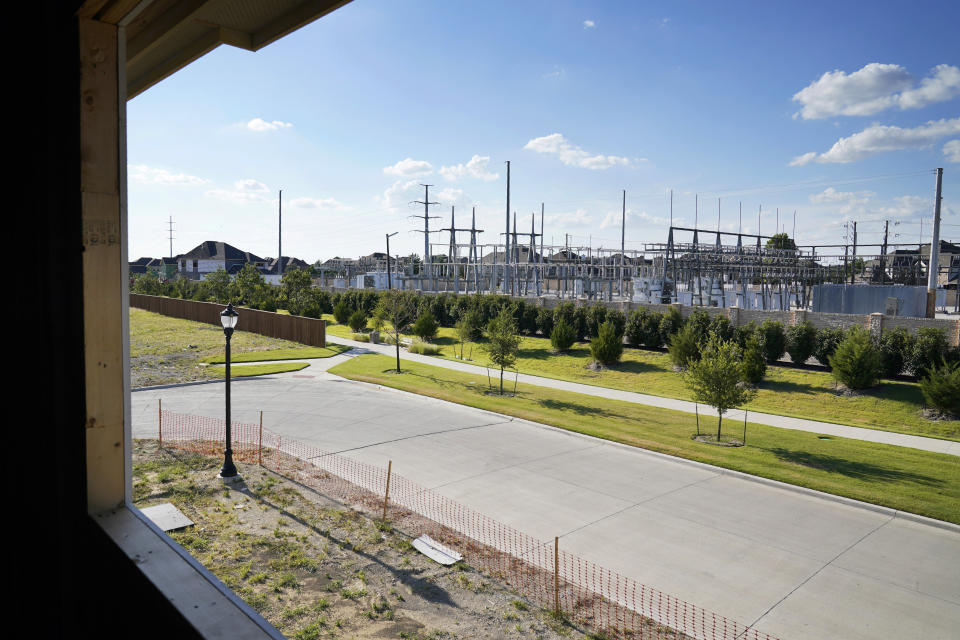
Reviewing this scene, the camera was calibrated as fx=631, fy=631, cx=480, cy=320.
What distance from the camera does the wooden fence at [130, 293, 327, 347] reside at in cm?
3872

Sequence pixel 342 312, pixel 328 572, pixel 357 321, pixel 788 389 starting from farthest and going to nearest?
1. pixel 342 312
2. pixel 357 321
3. pixel 788 389
4. pixel 328 572

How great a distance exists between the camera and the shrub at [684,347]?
28719mm

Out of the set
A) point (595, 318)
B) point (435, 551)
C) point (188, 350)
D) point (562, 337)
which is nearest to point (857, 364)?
point (595, 318)

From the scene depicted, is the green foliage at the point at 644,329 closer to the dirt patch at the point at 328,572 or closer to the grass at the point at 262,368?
the grass at the point at 262,368

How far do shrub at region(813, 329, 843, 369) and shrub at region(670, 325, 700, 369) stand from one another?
5003 millimetres

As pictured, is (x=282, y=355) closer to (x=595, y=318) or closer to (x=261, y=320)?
(x=261, y=320)

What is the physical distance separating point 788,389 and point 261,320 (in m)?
33.0

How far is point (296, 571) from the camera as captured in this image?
29.1ft

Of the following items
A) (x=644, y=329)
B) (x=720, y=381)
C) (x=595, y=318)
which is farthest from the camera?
(x=595, y=318)

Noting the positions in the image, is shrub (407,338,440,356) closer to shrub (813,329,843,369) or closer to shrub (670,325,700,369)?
shrub (670,325,700,369)

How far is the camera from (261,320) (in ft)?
143

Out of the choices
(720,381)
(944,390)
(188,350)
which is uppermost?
(720,381)

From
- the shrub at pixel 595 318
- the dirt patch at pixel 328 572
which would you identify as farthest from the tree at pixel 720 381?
the shrub at pixel 595 318

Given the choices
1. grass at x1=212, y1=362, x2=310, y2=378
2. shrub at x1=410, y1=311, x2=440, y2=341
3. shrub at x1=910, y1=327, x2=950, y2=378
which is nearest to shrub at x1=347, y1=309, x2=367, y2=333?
shrub at x1=410, y1=311, x2=440, y2=341
